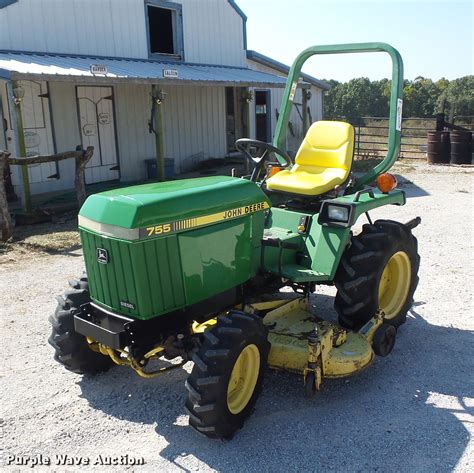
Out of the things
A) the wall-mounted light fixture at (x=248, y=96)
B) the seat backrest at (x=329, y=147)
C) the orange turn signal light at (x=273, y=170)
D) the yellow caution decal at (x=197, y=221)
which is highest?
the wall-mounted light fixture at (x=248, y=96)

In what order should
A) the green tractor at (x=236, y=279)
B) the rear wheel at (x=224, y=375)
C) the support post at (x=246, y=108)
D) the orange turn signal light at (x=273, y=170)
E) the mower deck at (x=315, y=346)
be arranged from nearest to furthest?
the rear wheel at (x=224, y=375) < the green tractor at (x=236, y=279) < the mower deck at (x=315, y=346) < the orange turn signal light at (x=273, y=170) < the support post at (x=246, y=108)

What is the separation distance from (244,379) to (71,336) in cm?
116

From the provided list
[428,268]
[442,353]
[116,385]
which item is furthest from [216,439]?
[428,268]

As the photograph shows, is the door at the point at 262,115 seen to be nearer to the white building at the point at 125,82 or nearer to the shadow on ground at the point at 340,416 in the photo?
the white building at the point at 125,82

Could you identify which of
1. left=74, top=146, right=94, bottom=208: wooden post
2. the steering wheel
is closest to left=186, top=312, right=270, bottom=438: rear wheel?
the steering wheel

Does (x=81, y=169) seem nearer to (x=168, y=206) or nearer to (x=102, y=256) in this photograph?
(x=102, y=256)

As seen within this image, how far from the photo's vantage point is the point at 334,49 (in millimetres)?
4777

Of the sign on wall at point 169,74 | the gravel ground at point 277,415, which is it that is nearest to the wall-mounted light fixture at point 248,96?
the sign on wall at point 169,74

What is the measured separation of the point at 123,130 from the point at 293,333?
390 inches

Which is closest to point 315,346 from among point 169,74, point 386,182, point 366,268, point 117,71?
point 366,268

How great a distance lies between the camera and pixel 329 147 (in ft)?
15.4

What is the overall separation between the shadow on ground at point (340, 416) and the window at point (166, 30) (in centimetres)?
1115

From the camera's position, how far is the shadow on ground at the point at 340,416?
303 cm

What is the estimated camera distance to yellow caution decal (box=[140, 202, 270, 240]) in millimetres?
3066
